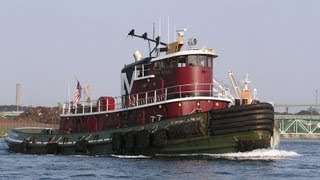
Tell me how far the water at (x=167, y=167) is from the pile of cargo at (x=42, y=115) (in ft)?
268

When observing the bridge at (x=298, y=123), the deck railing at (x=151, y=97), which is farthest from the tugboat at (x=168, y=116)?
the bridge at (x=298, y=123)

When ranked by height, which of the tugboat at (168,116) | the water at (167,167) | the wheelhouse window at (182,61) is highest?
the wheelhouse window at (182,61)

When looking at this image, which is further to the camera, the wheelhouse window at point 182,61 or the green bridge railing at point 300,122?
the green bridge railing at point 300,122

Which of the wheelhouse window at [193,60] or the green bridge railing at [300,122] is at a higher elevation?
the wheelhouse window at [193,60]

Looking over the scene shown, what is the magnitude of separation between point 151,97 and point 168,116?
6.70 ft

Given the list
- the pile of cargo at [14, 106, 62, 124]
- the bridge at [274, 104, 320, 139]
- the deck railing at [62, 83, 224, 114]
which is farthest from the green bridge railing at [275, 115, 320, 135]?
the deck railing at [62, 83, 224, 114]

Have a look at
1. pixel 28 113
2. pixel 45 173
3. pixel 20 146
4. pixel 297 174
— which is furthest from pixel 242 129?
pixel 28 113

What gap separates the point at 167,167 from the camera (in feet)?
94.3

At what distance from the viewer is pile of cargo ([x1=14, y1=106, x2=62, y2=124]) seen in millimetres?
117250

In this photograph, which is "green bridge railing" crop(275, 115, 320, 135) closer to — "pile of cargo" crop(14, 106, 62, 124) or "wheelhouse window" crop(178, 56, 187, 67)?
"pile of cargo" crop(14, 106, 62, 124)

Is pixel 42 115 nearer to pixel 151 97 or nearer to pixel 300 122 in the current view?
pixel 300 122

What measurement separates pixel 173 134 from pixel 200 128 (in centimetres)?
156

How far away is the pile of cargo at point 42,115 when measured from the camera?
11725 centimetres

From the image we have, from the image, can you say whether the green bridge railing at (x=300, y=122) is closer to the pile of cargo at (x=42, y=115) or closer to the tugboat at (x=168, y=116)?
the pile of cargo at (x=42, y=115)
